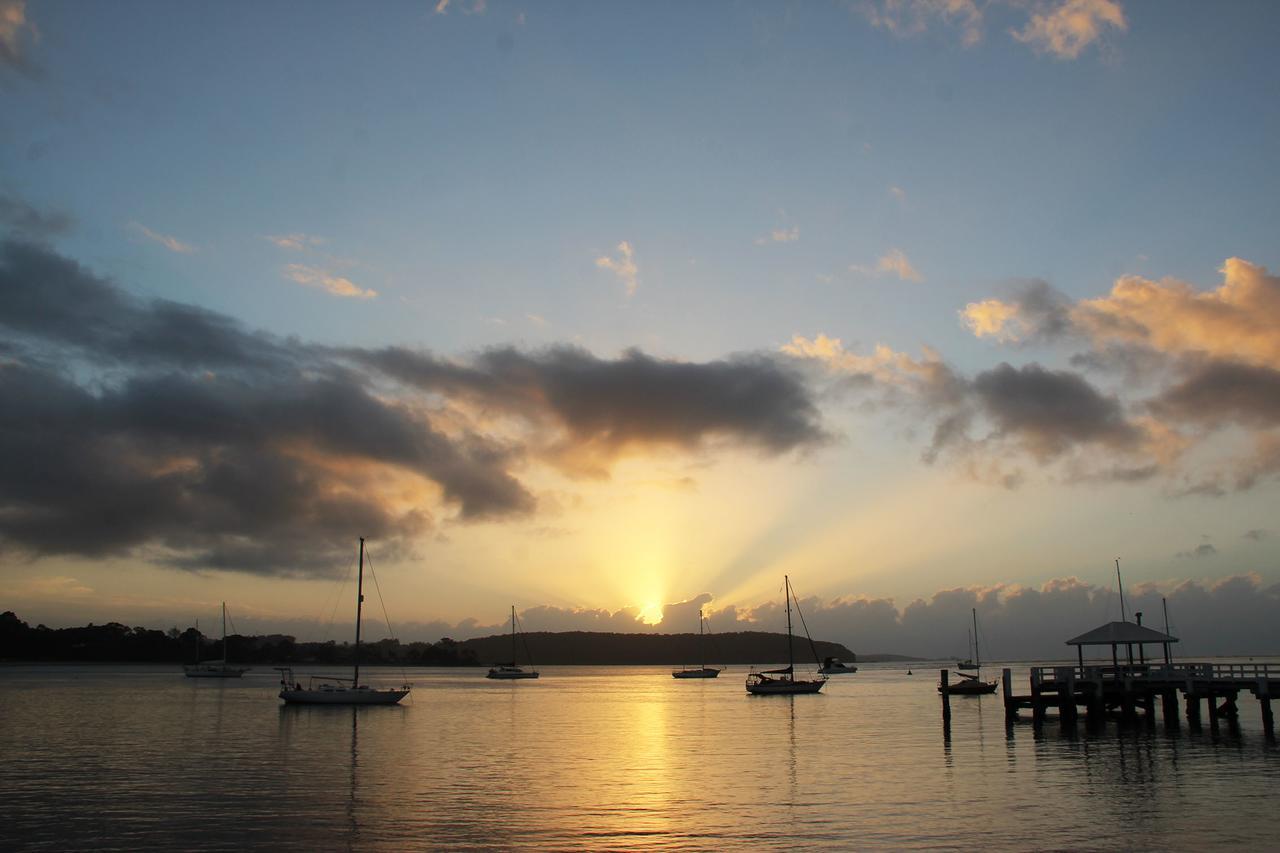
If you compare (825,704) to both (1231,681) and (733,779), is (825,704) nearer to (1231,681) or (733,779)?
(1231,681)

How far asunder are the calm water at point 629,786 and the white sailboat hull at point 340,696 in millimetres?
16811

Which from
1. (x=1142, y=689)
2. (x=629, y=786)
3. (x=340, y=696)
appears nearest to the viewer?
(x=629, y=786)

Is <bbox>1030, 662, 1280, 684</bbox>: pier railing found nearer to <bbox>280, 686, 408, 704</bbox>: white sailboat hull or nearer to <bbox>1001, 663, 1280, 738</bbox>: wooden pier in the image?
<bbox>1001, 663, 1280, 738</bbox>: wooden pier

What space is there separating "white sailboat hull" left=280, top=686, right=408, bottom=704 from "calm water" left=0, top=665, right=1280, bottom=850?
1681 cm

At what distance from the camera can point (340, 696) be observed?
90125 millimetres

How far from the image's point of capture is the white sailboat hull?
9000 cm

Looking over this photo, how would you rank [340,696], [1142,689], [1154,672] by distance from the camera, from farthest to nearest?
[340,696] < [1142,689] < [1154,672]

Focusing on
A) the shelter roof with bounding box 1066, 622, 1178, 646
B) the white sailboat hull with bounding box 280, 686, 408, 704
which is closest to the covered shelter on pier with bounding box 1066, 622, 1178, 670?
the shelter roof with bounding box 1066, 622, 1178, 646

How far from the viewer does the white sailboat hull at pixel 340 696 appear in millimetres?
90000

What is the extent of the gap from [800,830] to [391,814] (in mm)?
13511

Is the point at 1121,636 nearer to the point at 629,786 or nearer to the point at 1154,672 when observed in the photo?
the point at 1154,672

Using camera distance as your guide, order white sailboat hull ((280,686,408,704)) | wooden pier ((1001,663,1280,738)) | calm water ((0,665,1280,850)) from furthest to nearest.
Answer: white sailboat hull ((280,686,408,704))
wooden pier ((1001,663,1280,738))
calm water ((0,665,1280,850))

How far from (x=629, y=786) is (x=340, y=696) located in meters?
58.3

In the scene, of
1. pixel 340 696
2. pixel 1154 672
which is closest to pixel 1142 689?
pixel 1154 672
